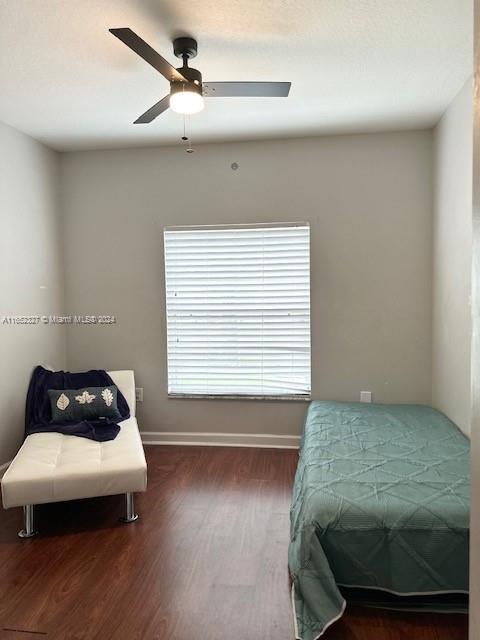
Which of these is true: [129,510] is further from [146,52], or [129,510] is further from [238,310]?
[146,52]

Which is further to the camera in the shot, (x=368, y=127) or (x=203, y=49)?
(x=368, y=127)

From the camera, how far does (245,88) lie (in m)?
2.28

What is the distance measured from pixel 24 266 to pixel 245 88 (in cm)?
237

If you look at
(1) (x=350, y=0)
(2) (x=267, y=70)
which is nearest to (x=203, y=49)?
(2) (x=267, y=70)

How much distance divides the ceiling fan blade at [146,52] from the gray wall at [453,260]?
1833 mm

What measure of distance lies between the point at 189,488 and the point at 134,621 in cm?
129

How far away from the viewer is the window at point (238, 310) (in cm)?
394

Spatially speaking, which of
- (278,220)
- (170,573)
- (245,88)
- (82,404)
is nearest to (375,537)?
(170,573)

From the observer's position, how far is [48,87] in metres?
2.85

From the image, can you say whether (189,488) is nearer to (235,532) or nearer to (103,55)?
(235,532)

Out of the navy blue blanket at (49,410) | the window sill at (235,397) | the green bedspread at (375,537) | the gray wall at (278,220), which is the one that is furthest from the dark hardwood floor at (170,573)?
the gray wall at (278,220)

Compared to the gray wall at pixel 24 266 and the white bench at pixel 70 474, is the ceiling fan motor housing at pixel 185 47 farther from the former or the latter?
the white bench at pixel 70 474

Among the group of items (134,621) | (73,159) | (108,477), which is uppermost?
(73,159)

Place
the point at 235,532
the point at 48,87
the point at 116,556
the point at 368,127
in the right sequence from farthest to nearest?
the point at 368,127 < the point at 48,87 < the point at 235,532 < the point at 116,556
